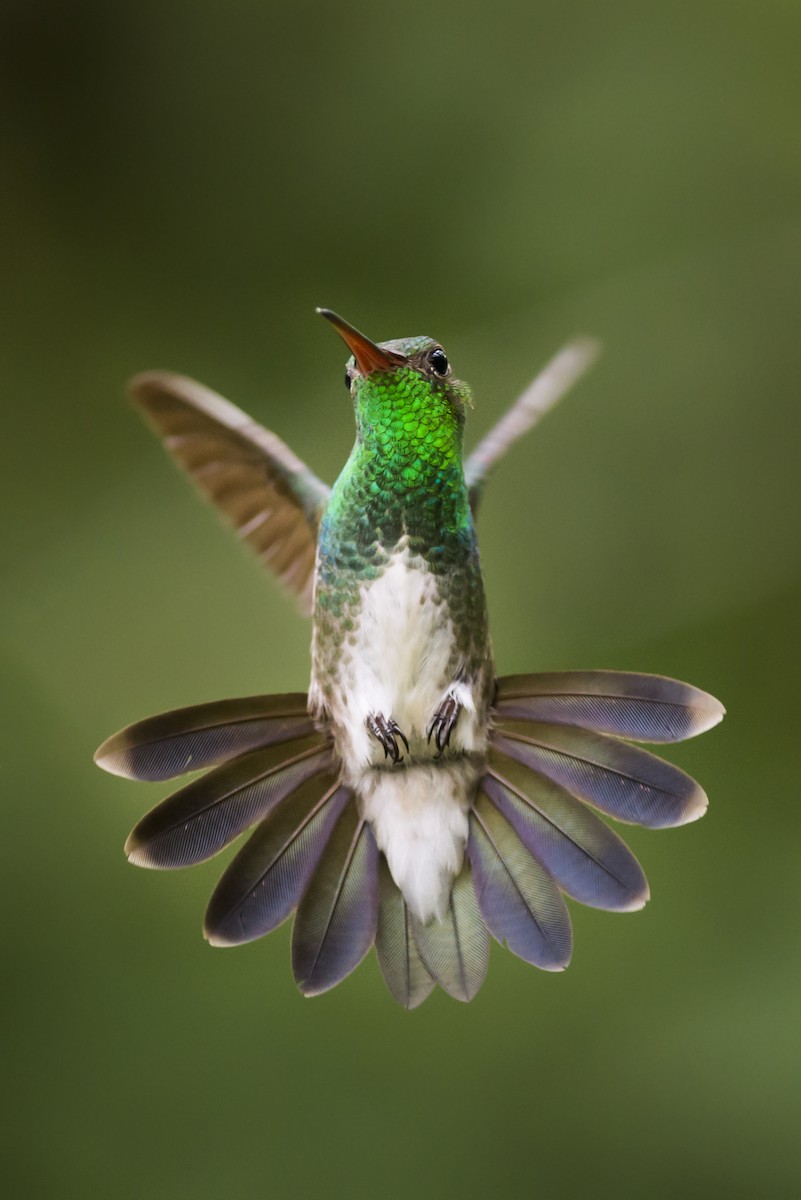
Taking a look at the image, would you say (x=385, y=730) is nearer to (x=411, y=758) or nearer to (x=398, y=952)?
(x=411, y=758)

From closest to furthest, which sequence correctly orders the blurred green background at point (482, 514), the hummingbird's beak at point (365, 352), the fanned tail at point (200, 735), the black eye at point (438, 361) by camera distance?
the hummingbird's beak at point (365, 352)
the fanned tail at point (200, 735)
the black eye at point (438, 361)
the blurred green background at point (482, 514)

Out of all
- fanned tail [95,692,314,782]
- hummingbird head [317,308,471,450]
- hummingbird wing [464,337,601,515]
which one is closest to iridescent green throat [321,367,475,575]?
hummingbird head [317,308,471,450]

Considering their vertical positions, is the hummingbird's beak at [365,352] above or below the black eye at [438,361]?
below

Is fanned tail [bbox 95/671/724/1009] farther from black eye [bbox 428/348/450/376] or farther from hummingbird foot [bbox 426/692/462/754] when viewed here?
black eye [bbox 428/348/450/376]

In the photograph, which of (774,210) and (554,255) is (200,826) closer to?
(554,255)

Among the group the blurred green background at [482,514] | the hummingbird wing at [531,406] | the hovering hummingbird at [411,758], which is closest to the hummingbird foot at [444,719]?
the hovering hummingbird at [411,758]

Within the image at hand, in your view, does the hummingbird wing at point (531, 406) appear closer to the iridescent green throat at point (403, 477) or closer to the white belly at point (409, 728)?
the iridescent green throat at point (403, 477)
